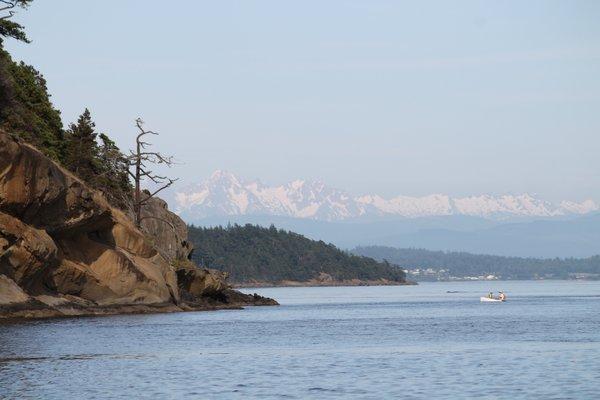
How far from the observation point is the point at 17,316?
2739 inches

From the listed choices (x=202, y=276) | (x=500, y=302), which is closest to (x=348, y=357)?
(x=202, y=276)

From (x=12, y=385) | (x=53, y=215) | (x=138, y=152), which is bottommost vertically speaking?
(x=12, y=385)

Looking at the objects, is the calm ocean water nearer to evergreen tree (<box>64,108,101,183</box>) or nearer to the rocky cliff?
the rocky cliff

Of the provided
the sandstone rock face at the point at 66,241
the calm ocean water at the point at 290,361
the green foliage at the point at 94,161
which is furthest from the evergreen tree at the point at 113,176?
the calm ocean water at the point at 290,361

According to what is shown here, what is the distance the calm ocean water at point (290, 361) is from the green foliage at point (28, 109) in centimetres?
1569

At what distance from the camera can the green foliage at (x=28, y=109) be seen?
257ft

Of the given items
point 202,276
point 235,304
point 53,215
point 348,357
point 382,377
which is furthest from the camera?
point 235,304

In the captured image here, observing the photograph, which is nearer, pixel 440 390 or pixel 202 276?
pixel 440 390

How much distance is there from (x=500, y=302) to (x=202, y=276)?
6076 cm

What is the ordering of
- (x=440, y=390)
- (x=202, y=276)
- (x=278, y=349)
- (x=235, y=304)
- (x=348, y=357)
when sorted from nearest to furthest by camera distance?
(x=440, y=390), (x=348, y=357), (x=278, y=349), (x=202, y=276), (x=235, y=304)

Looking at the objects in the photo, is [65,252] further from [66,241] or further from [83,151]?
[83,151]

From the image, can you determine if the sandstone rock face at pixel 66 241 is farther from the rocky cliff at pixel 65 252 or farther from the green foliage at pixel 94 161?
the green foliage at pixel 94 161

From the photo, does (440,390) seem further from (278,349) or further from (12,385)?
(278,349)

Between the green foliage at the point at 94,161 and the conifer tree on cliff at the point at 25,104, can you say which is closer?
the conifer tree on cliff at the point at 25,104
